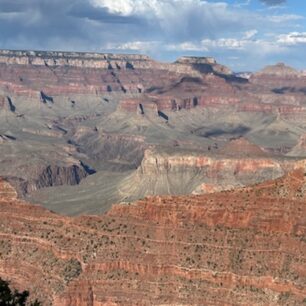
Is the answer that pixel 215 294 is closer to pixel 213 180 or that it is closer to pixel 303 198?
pixel 303 198

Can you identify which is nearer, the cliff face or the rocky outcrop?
the cliff face

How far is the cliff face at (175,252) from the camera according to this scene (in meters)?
81.0

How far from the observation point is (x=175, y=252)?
277ft

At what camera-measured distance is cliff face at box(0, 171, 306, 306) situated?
81.0 m

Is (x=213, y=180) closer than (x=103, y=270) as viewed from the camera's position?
No

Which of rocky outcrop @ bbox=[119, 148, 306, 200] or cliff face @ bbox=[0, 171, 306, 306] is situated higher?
cliff face @ bbox=[0, 171, 306, 306]

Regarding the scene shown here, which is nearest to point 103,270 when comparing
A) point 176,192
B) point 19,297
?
point 19,297

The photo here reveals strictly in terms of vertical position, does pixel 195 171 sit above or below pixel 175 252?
below

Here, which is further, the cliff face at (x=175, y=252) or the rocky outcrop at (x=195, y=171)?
the rocky outcrop at (x=195, y=171)

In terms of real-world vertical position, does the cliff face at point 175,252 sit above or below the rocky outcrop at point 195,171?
above

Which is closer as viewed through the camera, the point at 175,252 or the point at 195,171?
the point at 175,252

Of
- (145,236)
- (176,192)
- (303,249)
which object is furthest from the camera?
(176,192)

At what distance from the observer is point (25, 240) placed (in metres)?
89.0

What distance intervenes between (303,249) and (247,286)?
22.4 ft
